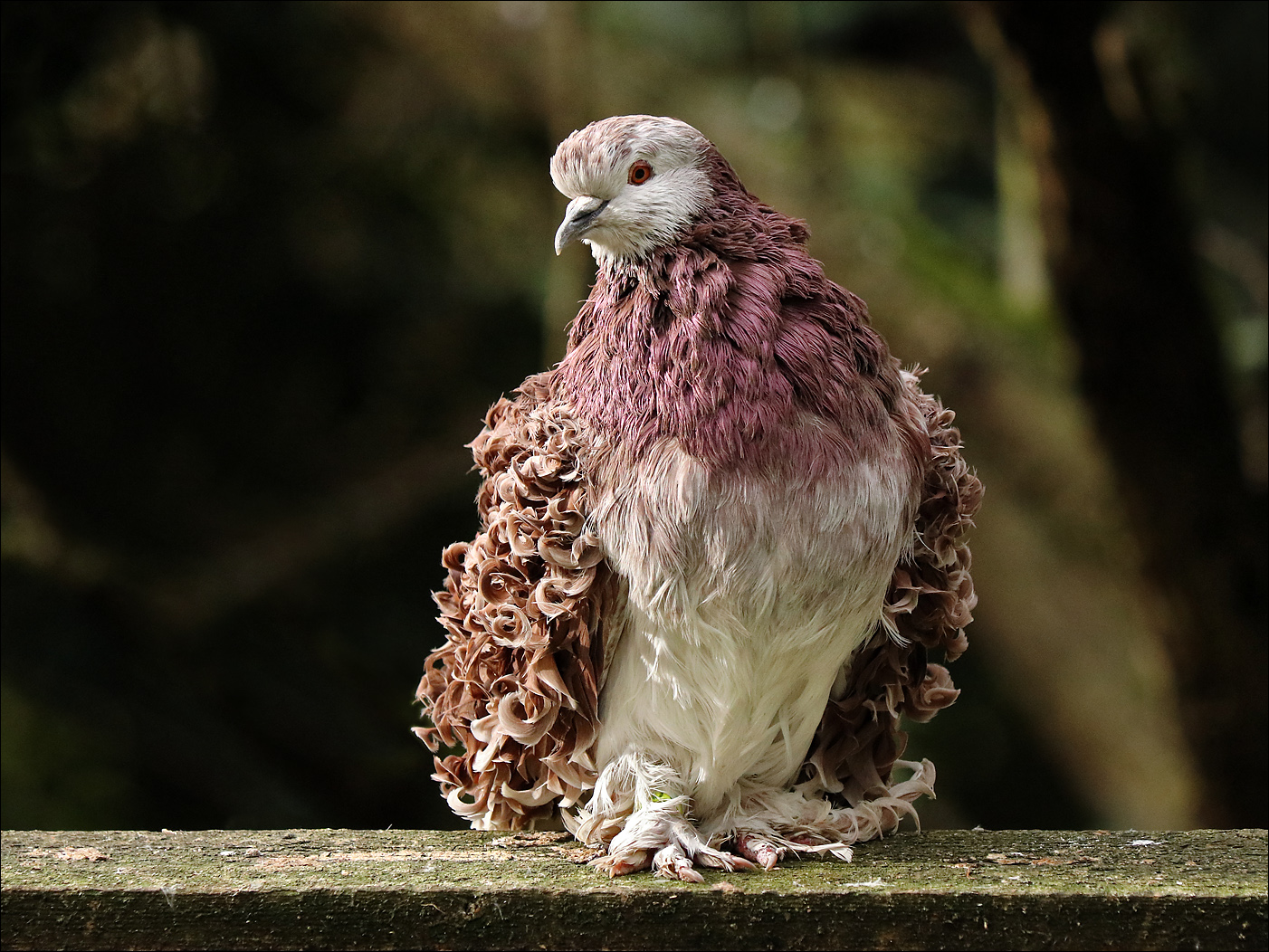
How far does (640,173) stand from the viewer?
2357 mm

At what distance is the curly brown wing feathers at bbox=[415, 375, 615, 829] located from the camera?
237 centimetres

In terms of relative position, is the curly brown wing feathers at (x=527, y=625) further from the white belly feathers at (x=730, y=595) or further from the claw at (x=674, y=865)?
the claw at (x=674, y=865)

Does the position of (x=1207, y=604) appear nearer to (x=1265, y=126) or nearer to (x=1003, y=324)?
(x=1003, y=324)

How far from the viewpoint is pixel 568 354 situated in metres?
2.53

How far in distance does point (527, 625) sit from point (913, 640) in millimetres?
782

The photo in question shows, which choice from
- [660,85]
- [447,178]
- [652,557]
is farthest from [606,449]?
[447,178]

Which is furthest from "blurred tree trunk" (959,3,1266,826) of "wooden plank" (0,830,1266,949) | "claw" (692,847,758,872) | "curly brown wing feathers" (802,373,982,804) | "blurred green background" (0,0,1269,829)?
"claw" (692,847,758,872)

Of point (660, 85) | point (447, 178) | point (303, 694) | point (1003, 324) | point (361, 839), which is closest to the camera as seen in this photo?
point (361, 839)

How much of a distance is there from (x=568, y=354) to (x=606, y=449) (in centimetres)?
27

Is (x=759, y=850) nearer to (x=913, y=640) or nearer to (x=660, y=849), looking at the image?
(x=660, y=849)

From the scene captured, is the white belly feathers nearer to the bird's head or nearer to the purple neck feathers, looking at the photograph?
the purple neck feathers

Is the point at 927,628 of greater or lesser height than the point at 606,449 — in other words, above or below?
below

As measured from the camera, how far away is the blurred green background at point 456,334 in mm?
4512

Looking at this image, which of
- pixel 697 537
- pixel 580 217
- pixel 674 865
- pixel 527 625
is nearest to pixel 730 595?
pixel 697 537
